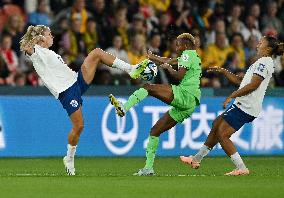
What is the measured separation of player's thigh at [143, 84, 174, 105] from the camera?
1606cm

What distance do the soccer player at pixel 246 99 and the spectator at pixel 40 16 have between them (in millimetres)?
7379

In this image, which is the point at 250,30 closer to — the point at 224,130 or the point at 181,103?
the point at 224,130

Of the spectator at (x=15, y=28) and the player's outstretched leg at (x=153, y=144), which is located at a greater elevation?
the spectator at (x=15, y=28)

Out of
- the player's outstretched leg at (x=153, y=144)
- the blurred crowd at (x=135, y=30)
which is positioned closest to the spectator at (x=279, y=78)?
the blurred crowd at (x=135, y=30)

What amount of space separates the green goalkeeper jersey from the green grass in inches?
52.1

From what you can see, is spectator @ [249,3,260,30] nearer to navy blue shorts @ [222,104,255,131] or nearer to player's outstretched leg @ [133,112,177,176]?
navy blue shorts @ [222,104,255,131]

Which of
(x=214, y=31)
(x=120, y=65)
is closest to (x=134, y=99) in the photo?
(x=120, y=65)

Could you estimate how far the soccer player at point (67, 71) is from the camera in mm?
16203

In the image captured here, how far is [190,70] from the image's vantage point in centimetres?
1653

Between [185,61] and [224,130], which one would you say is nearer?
[185,61]

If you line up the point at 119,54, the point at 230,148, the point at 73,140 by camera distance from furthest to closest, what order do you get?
the point at 119,54 < the point at 230,148 < the point at 73,140

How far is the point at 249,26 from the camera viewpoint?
2642cm

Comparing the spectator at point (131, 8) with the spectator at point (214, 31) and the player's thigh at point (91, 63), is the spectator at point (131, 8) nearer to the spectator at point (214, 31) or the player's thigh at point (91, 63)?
the spectator at point (214, 31)

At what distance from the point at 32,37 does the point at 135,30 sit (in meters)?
7.79
